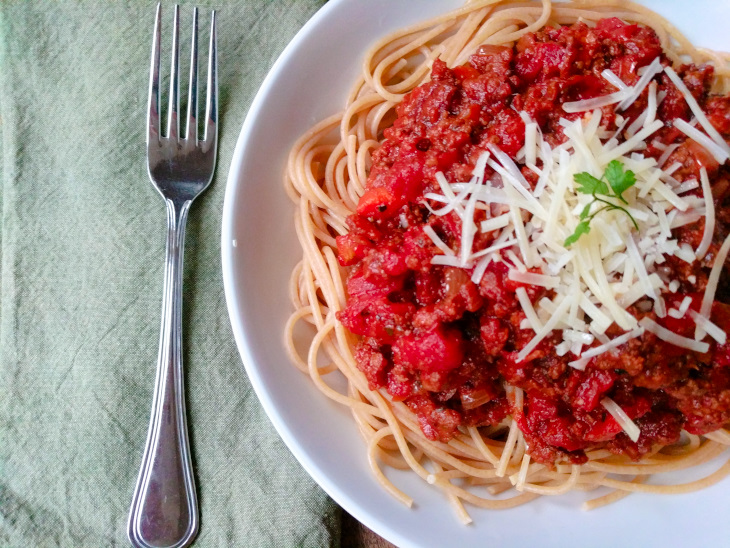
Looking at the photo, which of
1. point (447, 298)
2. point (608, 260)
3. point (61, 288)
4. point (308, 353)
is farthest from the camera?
point (61, 288)

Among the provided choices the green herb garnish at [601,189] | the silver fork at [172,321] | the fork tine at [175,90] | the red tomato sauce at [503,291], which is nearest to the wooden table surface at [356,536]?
the silver fork at [172,321]

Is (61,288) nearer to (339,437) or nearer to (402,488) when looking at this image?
(339,437)

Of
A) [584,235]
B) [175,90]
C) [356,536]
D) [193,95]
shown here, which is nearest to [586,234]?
[584,235]

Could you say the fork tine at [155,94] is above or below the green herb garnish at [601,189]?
above

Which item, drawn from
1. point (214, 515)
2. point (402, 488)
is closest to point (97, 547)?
point (214, 515)

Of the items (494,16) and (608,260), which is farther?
(494,16)

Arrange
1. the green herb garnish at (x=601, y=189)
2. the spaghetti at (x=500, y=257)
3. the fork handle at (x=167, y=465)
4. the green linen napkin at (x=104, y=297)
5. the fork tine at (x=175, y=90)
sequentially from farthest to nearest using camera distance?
the fork tine at (x=175, y=90) < the green linen napkin at (x=104, y=297) < the fork handle at (x=167, y=465) < the spaghetti at (x=500, y=257) < the green herb garnish at (x=601, y=189)

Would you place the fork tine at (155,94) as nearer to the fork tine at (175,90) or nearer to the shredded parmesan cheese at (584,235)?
the fork tine at (175,90)
